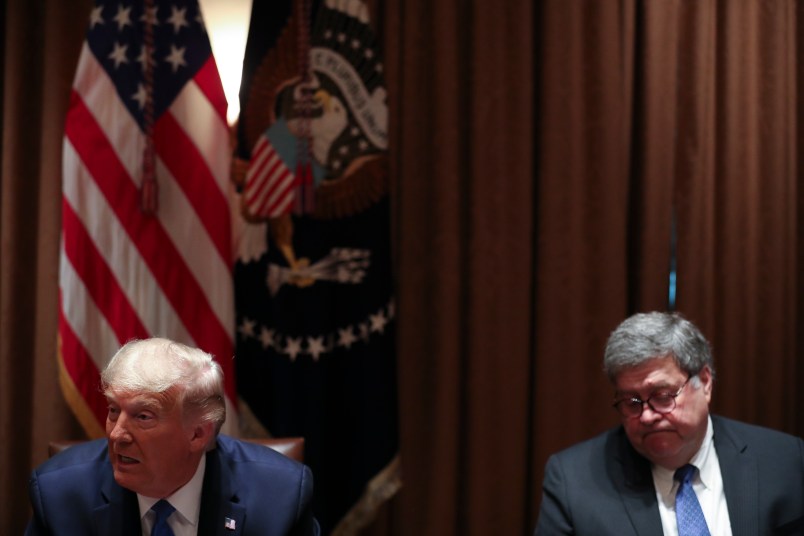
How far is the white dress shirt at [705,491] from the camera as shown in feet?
7.71

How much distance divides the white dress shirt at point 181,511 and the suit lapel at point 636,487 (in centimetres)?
107

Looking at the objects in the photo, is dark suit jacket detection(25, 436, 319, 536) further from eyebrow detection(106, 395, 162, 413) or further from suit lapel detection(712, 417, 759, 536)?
suit lapel detection(712, 417, 759, 536)

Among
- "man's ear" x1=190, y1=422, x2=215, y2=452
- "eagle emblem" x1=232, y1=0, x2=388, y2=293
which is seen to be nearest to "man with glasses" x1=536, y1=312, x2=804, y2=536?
"man's ear" x1=190, y1=422, x2=215, y2=452

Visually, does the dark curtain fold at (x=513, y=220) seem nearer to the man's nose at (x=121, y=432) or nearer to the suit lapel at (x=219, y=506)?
the suit lapel at (x=219, y=506)

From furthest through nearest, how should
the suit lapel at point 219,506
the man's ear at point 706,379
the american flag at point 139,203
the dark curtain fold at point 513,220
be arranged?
1. the dark curtain fold at point 513,220
2. the american flag at point 139,203
3. the man's ear at point 706,379
4. the suit lapel at point 219,506

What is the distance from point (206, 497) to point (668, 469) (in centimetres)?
119

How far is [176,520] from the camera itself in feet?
6.93

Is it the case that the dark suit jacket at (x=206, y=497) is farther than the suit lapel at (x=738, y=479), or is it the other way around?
the suit lapel at (x=738, y=479)

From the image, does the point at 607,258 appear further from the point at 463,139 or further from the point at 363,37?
the point at 363,37

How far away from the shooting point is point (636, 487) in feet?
7.86

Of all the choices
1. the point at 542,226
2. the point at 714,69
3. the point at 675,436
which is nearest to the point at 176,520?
the point at 675,436

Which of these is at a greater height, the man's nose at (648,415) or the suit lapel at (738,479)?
the man's nose at (648,415)

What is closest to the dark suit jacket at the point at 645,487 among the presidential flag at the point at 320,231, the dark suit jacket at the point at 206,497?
the dark suit jacket at the point at 206,497

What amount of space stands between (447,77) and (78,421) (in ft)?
5.98
